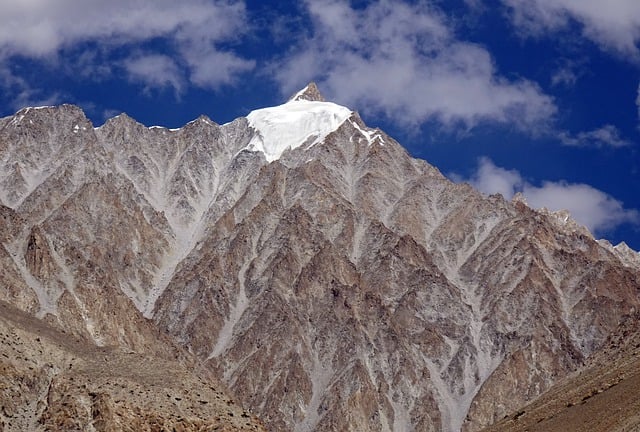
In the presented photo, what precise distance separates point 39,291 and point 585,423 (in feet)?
416

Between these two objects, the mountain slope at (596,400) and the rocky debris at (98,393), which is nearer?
the mountain slope at (596,400)

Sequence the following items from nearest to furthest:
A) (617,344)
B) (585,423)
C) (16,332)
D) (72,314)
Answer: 1. (585,423)
2. (16,332)
3. (617,344)
4. (72,314)

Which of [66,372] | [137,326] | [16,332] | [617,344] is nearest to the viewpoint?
[66,372]

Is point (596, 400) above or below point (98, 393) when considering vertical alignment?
above

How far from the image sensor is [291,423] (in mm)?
190625

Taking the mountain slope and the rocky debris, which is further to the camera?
the rocky debris

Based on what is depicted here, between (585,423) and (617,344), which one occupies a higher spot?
(617,344)

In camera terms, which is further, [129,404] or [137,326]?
[137,326]

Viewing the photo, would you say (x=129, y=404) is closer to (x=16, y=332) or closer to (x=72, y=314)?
(x=16, y=332)

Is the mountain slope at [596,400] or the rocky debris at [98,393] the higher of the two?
the mountain slope at [596,400]

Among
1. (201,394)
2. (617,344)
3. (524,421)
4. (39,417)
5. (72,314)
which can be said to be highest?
(72,314)

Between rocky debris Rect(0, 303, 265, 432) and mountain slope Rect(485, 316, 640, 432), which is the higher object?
mountain slope Rect(485, 316, 640, 432)

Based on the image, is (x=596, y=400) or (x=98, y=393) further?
(x=596, y=400)

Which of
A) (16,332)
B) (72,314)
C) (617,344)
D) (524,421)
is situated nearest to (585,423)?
(524,421)
